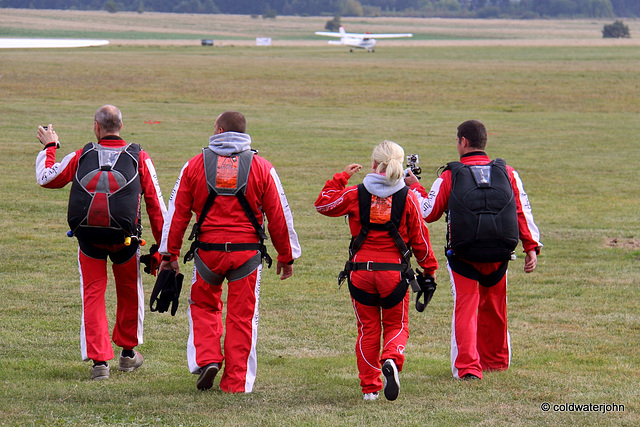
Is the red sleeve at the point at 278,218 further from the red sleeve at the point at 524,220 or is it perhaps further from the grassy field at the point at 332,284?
the red sleeve at the point at 524,220

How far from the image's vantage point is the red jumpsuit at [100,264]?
6.70m

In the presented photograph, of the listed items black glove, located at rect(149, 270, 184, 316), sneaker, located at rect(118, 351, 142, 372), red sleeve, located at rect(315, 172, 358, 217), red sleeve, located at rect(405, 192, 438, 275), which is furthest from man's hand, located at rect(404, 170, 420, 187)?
sneaker, located at rect(118, 351, 142, 372)

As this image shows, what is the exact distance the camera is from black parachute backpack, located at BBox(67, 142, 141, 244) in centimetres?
649

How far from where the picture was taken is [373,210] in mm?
6191

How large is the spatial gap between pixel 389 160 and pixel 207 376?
2188mm

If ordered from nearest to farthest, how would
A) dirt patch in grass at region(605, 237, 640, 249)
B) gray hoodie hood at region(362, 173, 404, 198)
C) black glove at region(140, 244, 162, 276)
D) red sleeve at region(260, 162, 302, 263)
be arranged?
gray hoodie hood at region(362, 173, 404, 198), red sleeve at region(260, 162, 302, 263), black glove at region(140, 244, 162, 276), dirt patch in grass at region(605, 237, 640, 249)

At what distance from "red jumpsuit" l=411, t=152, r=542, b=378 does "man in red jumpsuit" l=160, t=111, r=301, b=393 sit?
134cm

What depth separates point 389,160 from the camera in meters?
6.10

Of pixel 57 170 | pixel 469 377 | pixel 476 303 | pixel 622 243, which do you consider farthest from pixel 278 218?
pixel 622 243

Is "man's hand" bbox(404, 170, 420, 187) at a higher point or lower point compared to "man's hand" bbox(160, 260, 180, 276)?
higher

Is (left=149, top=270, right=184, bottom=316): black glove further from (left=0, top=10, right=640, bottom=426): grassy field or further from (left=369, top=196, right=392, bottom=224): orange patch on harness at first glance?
(left=369, top=196, right=392, bottom=224): orange patch on harness

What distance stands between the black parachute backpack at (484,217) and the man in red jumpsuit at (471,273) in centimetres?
10

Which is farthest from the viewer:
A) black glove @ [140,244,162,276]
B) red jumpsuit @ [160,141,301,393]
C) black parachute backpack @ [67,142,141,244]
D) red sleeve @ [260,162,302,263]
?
black glove @ [140,244,162,276]

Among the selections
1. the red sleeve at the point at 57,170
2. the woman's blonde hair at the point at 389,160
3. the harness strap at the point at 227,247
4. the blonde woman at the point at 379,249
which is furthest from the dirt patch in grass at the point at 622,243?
the red sleeve at the point at 57,170
